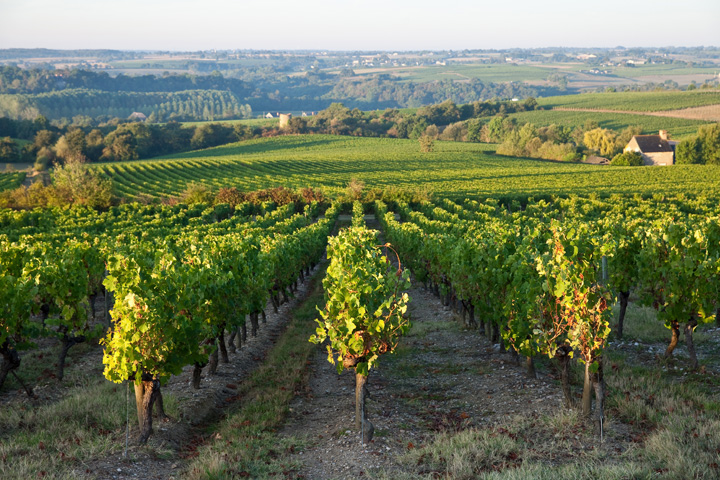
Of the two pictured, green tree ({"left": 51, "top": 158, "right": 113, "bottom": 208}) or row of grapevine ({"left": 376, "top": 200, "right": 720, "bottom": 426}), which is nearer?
row of grapevine ({"left": 376, "top": 200, "right": 720, "bottom": 426})

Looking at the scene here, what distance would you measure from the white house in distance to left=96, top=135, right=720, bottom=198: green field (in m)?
10.6

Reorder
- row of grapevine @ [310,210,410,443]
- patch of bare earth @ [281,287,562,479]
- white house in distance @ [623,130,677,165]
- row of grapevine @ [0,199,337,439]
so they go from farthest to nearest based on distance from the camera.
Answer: white house in distance @ [623,130,677,165]
row of grapevine @ [310,210,410,443]
row of grapevine @ [0,199,337,439]
patch of bare earth @ [281,287,562,479]

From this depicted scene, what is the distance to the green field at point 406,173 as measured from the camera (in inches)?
2618

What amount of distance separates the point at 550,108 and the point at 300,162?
9724 cm

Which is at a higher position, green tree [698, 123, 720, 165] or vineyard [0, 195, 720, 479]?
vineyard [0, 195, 720, 479]

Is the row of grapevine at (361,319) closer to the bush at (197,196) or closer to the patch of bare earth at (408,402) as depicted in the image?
the patch of bare earth at (408,402)

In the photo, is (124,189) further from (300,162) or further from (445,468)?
(445,468)

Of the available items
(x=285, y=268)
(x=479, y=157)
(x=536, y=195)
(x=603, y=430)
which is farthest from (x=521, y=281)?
(x=479, y=157)

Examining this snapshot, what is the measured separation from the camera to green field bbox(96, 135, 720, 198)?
66.5m

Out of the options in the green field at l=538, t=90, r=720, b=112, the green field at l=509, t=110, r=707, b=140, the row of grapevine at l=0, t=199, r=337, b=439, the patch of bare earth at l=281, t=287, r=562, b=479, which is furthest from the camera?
the green field at l=538, t=90, r=720, b=112

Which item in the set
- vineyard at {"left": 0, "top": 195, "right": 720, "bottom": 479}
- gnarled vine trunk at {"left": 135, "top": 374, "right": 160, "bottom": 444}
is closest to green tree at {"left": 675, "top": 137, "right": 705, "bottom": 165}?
vineyard at {"left": 0, "top": 195, "right": 720, "bottom": 479}

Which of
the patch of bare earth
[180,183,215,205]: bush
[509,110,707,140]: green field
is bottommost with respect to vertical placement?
[180,183,215,205]: bush

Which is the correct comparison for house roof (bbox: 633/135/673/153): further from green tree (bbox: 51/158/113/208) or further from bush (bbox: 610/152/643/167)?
green tree (bbox: 51/158/113/208)

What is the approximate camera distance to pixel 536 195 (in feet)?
194
